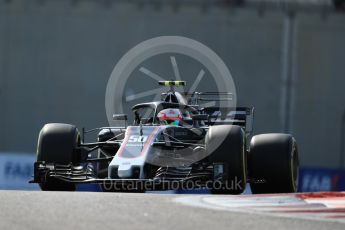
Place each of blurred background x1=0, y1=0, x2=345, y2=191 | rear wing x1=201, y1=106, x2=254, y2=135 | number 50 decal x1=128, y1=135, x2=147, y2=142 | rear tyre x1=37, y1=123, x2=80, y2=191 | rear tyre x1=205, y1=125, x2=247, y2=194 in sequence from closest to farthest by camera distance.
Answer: rear tyre x1=205, y1=125, x2=247, y2=194 → number 50 decal x1=128, y1=135, x2=147, y2=142 → rear tyre x1=37, y1=123, x2=80, y2=191 → rear wing x1=201, y1=106, x2=254, y2=135 → blurred background x1=0, y1=0, x2=345, y2=191

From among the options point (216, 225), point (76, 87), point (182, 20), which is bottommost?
point (216, 225)

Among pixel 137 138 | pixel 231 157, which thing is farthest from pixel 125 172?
pixel 231 157

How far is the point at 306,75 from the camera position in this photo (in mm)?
36719

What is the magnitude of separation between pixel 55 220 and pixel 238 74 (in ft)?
97.6

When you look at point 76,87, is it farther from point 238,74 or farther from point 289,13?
point 289,13

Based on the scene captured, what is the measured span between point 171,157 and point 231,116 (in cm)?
223

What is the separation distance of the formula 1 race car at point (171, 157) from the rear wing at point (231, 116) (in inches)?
8.1

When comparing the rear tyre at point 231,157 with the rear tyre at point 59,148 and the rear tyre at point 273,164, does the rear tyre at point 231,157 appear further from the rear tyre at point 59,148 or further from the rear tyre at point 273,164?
the rear tyre at point 59,148

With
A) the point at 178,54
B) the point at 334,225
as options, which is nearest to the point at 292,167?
the point at 334,225

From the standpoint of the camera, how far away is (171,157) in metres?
13.2

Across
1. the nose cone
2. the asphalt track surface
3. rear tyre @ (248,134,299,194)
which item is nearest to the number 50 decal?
the nose cone

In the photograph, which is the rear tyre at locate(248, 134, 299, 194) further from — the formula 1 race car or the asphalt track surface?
the asphalt track surface

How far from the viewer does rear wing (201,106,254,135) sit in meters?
14.7

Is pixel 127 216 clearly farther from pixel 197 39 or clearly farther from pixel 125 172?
pixel 197 39
